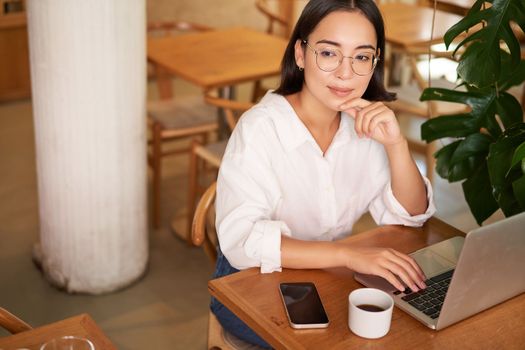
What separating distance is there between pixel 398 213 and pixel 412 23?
265 centimetres

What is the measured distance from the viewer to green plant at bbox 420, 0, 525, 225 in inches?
77.4

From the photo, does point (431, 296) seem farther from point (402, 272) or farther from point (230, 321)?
point (230, 321)

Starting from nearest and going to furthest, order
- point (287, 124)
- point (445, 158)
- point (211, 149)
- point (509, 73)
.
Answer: point (287, 124) < point (509, 73) < point (445, 158) < point (211, 149)

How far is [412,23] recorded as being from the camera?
174 inches

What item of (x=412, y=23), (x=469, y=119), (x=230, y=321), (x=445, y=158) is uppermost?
(x=469, y=119)

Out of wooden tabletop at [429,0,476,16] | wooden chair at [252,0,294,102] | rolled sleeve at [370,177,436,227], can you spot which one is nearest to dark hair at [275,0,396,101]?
rolled sleeve at [370,177,436,227]

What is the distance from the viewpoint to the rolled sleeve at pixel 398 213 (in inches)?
78.2

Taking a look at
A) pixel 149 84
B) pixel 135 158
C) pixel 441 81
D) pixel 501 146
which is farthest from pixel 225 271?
pixel 149 84

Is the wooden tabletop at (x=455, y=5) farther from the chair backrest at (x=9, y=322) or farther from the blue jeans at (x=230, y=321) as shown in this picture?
the chair backrest at (x=9, y=322)

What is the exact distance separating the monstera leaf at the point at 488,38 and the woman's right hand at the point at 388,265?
518mm

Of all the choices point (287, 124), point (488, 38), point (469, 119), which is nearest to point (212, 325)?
point (287, 124)

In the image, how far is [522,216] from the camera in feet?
4.88

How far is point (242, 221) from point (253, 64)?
195 cm

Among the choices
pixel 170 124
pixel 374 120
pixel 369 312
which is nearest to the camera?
pixel 369 312
